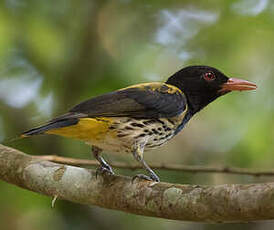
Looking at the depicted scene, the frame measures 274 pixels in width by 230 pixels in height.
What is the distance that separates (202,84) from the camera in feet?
15.0

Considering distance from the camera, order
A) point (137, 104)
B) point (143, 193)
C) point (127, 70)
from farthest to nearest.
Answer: point (127, 70)
point (137, 104)
point (143, 193)

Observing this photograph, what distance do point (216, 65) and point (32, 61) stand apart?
80.4 inches

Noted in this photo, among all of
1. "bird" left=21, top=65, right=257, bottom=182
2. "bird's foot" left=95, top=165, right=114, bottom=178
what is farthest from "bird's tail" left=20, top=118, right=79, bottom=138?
"bird's foot" left=95, top=165, right=114, bottom=178

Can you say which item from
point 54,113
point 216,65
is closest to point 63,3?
point 54,113

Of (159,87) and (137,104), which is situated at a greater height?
(159,87)

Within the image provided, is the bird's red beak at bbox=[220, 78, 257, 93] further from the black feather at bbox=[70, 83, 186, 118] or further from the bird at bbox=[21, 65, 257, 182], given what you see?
the black feather at bbox=[70, 83, 186, 118]

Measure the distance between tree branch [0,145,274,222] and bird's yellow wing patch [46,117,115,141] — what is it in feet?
1.12

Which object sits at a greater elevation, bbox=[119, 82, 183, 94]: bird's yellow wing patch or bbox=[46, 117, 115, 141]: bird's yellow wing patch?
bbox=[119, 82, 183, 94]: bird's yellow wing patch

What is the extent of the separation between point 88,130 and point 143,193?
2.98 ft

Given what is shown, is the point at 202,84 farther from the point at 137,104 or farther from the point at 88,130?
the point at 88,130

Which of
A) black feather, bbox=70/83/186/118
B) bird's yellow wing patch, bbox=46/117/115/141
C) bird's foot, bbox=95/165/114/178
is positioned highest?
black feather, bbox=70/83/186/118

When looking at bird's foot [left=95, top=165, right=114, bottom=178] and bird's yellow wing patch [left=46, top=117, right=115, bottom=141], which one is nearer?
bird's foot [left=95, top=165, right=114, bottom=178]

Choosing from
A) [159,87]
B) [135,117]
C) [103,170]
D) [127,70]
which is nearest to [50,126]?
[103,170]

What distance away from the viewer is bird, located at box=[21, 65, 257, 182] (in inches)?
143
